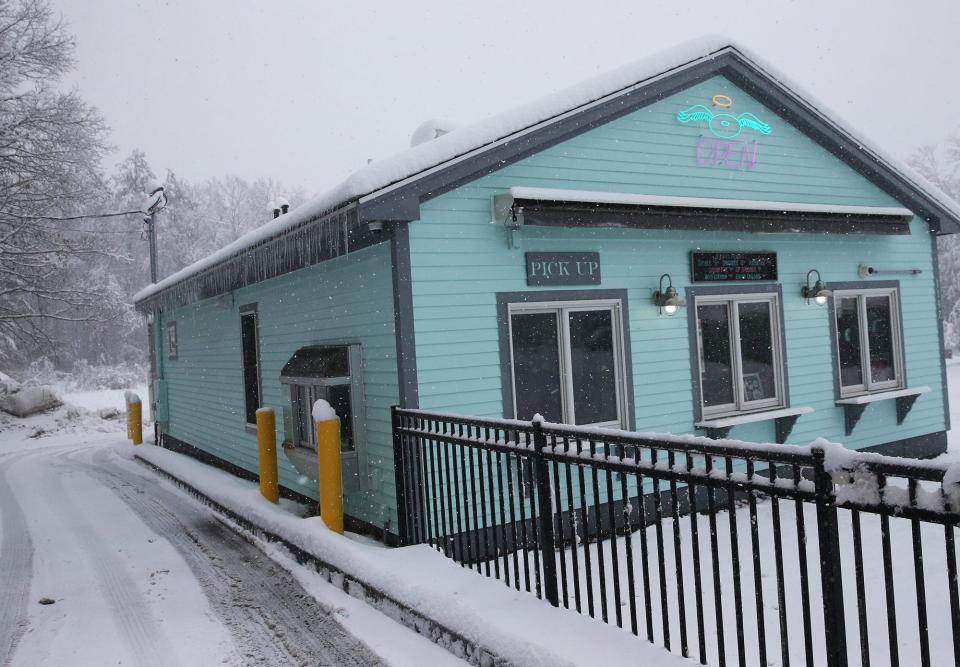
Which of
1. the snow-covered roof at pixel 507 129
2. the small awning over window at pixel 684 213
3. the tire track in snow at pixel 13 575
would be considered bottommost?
the tire track in snow at pixel 13 575

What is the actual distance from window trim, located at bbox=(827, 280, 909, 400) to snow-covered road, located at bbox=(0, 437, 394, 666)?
7.49m

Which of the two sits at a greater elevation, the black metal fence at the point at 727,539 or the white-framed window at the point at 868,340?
the white-framed window at the point at 868,340

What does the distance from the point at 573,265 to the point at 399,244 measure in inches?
78.7

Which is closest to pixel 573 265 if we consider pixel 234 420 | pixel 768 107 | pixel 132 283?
pixel 768 107

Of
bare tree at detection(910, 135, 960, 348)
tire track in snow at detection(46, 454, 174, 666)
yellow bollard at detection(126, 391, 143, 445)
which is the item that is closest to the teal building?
tire track in snow at detection(46, 454, 174, 666)

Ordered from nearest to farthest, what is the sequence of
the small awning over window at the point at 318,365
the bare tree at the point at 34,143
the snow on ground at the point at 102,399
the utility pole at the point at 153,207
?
the small awning over window at the point at 318,365 < the utility pole at the point at 153,207 < the bare tree at the point at 34,143 < the snow on ground at the point at 102,399

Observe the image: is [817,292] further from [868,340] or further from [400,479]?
[400,479]

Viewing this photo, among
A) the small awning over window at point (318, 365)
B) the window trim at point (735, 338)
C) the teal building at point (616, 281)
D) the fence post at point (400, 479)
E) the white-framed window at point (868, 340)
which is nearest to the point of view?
the fence post at point (400, 479)

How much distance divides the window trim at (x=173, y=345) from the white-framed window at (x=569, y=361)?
10.1 m

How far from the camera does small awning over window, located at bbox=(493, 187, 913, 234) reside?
267 inches

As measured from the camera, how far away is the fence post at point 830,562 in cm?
276

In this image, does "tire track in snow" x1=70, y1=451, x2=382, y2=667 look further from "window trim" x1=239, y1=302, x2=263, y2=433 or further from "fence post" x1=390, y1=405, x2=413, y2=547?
"window trim" x1=239, y1=302, x2=263, y2=433

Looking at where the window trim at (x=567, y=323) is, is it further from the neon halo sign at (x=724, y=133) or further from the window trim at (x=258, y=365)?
the window trim at (x=258, y=365)

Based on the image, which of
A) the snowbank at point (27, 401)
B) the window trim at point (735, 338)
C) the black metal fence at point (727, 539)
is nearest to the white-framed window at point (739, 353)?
the window trim at point (735, 338)
